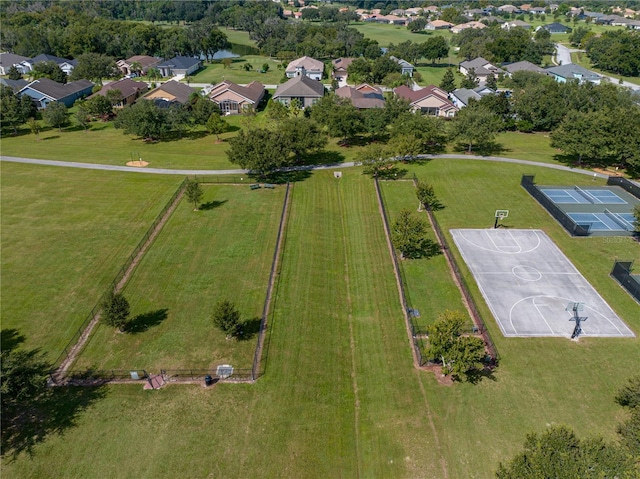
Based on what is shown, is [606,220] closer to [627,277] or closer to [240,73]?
[627,277]

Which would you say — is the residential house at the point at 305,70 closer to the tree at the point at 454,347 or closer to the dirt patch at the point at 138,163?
the dirt patch at the point at 138,163

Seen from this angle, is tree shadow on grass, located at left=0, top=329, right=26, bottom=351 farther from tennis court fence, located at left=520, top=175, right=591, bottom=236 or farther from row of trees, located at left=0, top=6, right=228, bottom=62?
row of trees, located at left=0, top=6, right=228, bottom=62

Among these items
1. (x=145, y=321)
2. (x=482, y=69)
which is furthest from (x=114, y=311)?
(x=482, y=69)

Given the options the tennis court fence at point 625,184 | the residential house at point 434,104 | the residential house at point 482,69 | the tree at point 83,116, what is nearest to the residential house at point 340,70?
the residential house at point 482,69

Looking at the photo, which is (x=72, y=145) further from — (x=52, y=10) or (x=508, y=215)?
(x=52, y=10)

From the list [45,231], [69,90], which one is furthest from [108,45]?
[45,231]
